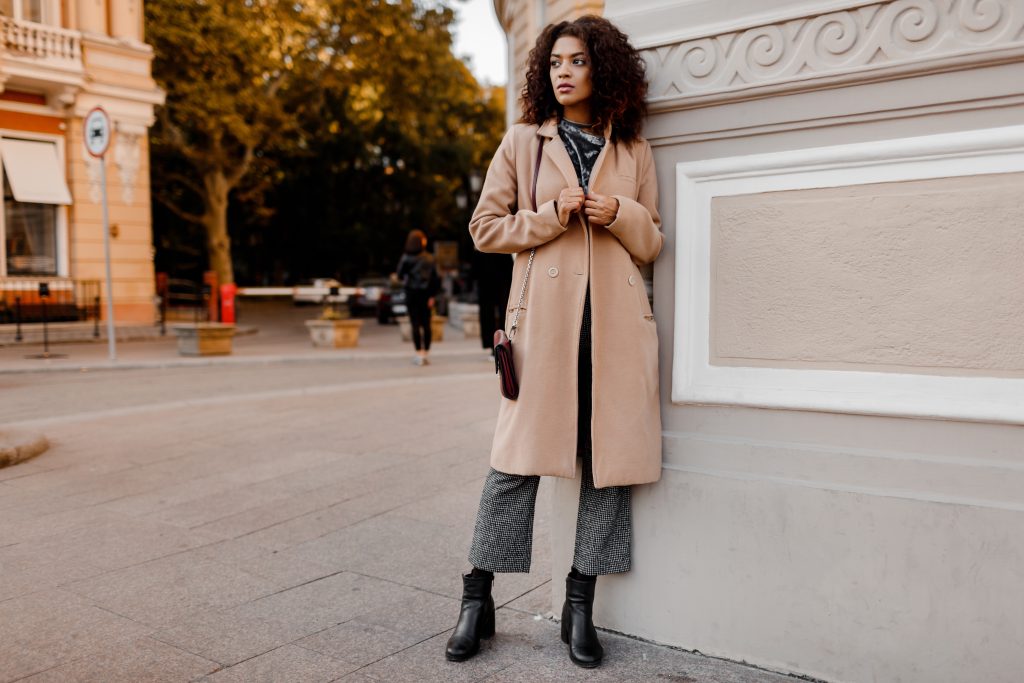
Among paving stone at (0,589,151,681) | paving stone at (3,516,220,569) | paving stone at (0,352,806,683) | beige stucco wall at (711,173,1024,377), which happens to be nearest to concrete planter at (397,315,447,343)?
paving stone at (0,352,806,683)

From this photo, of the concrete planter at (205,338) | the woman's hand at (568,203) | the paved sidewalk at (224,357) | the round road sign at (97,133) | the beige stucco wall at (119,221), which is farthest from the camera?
the beige stucco wall at (119,221)

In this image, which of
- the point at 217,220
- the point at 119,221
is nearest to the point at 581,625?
the point at 119,221

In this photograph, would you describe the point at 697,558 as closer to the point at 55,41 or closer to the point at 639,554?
the point at 639,554

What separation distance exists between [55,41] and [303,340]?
25.0ft

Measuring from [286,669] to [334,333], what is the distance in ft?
42.7

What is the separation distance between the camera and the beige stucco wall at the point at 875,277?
243cm

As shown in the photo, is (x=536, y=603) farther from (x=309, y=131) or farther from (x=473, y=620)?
(x=309, y=131)

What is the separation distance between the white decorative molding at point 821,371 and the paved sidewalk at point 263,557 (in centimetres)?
90

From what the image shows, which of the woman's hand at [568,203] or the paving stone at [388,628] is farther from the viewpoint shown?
the paving stone at [388,628]

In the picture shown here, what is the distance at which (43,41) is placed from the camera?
56.6 ft

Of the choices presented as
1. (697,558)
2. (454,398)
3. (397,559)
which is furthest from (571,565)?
(454,398)

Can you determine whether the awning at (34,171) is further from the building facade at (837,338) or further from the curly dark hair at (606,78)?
the building facade at (837,338)

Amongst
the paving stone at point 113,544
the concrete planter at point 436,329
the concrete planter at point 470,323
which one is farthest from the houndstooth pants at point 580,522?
the concrete planter at point 470,323

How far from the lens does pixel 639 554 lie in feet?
9.77
